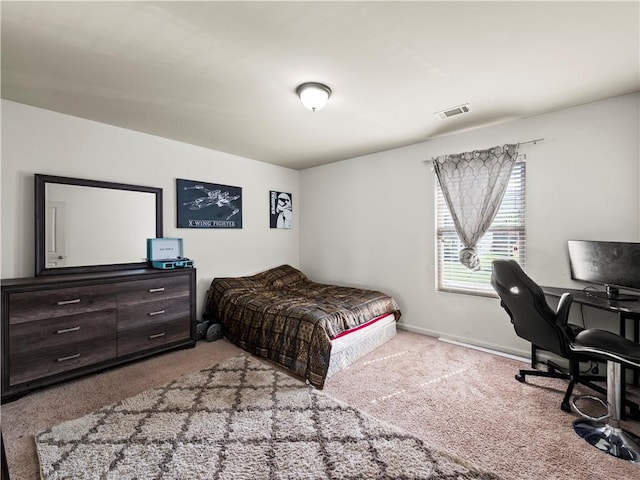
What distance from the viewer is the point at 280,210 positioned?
15.7ft

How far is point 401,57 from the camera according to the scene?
1926 millimetres

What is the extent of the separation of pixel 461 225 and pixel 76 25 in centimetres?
355

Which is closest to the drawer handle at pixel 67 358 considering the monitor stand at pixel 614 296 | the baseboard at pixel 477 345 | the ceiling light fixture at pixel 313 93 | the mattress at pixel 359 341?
the mattress at pixel 359 341

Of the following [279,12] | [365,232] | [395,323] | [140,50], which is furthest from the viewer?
[365,232]

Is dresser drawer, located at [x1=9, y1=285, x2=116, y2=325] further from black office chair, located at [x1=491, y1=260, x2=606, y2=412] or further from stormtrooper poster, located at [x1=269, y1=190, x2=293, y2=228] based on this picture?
black office chair, located at [x1=491, y1=260, x2=606, y2=412]

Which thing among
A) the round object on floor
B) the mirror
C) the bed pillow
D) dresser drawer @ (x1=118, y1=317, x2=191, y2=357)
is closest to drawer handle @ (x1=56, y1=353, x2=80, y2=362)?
dresser drawer @ (x1=118, y1=317, x2=191, y2=357)

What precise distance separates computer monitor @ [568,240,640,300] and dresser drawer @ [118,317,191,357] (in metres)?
3.82

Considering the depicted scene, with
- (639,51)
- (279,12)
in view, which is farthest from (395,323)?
(279,12)

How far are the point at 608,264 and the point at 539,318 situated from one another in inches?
34.1

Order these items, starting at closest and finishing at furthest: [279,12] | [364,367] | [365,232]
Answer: [279,12], [364,367], [365,232]

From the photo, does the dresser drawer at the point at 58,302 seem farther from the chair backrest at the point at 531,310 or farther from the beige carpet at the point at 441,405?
the chair backrest at the point at 531,310

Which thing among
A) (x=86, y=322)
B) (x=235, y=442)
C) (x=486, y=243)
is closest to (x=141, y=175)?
(x=86, y=322)

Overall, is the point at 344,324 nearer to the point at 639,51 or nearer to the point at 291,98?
the point at 291,98

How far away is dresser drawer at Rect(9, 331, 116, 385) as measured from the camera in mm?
2176
